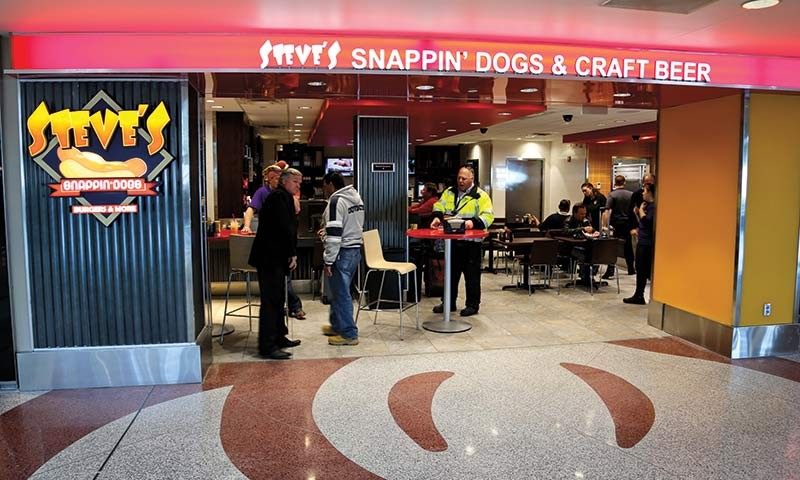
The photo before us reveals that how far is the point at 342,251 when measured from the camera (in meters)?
5.57

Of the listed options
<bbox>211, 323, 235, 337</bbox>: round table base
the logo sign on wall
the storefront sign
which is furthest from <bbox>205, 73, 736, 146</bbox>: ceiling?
<bbox>211, 323, 235, 337</bbox>: round table base

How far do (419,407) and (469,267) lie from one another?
9.65 ft

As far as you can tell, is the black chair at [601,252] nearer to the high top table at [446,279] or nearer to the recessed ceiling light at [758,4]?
the high top table at [446,279]

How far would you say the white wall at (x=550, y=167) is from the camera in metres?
16.0

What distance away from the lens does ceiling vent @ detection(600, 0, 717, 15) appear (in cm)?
369

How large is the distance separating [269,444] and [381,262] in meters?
2.82

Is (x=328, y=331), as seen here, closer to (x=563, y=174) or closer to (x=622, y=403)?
(x=622, y=403)

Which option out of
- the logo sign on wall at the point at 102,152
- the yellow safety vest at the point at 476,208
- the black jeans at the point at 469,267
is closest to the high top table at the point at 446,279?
the yellow safety vest at the point at 476,208

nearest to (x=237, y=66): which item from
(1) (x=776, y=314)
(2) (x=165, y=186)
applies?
(2) (x=165, y=186)

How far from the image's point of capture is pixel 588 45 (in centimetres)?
478

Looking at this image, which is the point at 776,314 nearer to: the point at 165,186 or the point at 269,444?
the point at 269,444

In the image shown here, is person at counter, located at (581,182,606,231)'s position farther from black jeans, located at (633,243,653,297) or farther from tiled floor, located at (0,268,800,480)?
tiled floor, located at (0,268,800,480)

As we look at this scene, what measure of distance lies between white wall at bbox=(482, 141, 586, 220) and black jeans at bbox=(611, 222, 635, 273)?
6118 mm

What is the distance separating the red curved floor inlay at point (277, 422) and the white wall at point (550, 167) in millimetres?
11577
